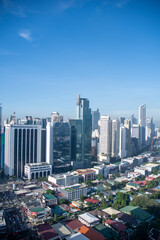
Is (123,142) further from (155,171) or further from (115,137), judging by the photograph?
(155,171)

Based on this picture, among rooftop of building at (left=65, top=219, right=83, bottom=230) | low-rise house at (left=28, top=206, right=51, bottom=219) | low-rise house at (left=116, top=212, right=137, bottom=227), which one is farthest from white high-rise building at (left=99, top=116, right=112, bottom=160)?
rooftop of building at (left=65, top=219, right=83, bottom=230)

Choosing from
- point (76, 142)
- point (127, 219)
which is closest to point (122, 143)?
point (76, 142)

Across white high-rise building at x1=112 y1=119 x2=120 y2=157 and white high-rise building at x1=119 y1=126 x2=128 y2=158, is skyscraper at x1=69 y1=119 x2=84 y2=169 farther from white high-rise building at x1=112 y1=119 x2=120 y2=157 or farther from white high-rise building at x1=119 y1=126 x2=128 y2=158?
white high-rise building at x1=119 y1=126 x2=128 y2=158

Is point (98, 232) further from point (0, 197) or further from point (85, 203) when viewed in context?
point (0, 197)

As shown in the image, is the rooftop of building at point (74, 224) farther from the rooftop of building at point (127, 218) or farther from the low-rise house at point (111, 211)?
the rooftop of building at point (127, 218)

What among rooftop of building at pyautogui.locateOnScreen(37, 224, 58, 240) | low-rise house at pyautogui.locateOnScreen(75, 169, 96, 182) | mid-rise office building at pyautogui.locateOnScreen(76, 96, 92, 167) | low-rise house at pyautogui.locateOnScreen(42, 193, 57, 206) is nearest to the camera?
rooftop of building at pyautogui.locateOnScreen(37, 224, 58, 240)

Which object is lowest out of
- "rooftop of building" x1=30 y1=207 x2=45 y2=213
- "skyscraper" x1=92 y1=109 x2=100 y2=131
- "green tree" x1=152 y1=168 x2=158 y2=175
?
"green tree" x1=152 y1=168 x2=158 y2=175

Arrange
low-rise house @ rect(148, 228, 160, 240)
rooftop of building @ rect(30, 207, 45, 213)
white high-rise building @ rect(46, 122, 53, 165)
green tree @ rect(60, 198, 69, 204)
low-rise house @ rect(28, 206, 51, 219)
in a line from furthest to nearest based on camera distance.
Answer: white high-rise building @ rect(46, 122, 53, 165), green tree @ rect(60, 198, 69, 204), rooftop of building @ rect(30, 207, 45, 213), low-rise house @ rect(28, 206, 51, 219), low-rise house @ rect(148, 228, 160, 240)

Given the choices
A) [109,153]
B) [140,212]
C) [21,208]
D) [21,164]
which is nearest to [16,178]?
[21,164]
